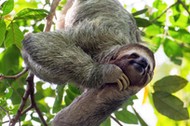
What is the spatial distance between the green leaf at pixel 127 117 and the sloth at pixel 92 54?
587 millimetres

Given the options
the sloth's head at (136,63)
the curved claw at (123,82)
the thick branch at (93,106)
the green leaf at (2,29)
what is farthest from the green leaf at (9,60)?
the curved claw at (123,82)

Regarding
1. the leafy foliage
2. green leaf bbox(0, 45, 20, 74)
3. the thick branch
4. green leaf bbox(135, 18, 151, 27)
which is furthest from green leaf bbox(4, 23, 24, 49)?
green leaf bbox(135, 18, 151, 27)

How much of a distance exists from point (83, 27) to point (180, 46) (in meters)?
1.43

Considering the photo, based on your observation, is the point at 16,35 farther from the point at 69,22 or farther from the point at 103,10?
the point at 103,10

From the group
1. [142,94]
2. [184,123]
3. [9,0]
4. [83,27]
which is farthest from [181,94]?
[9,0]

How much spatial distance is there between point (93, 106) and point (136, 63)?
1.36ft

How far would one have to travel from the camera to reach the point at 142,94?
4.14 metres

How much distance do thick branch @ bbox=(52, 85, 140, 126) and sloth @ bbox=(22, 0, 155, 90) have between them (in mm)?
60

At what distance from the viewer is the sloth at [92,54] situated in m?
2.80

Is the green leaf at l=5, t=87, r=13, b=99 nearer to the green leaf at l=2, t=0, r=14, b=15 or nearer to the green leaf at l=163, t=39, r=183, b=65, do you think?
the green leaf at l=2, t=0, r=14, b=15

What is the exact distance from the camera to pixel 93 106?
2955mm

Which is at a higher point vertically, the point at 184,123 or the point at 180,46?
the point at 180,46

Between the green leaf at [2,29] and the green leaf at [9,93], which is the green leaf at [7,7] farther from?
the green leaf at [9,93]

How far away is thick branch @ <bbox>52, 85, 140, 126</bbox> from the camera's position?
2924mm
